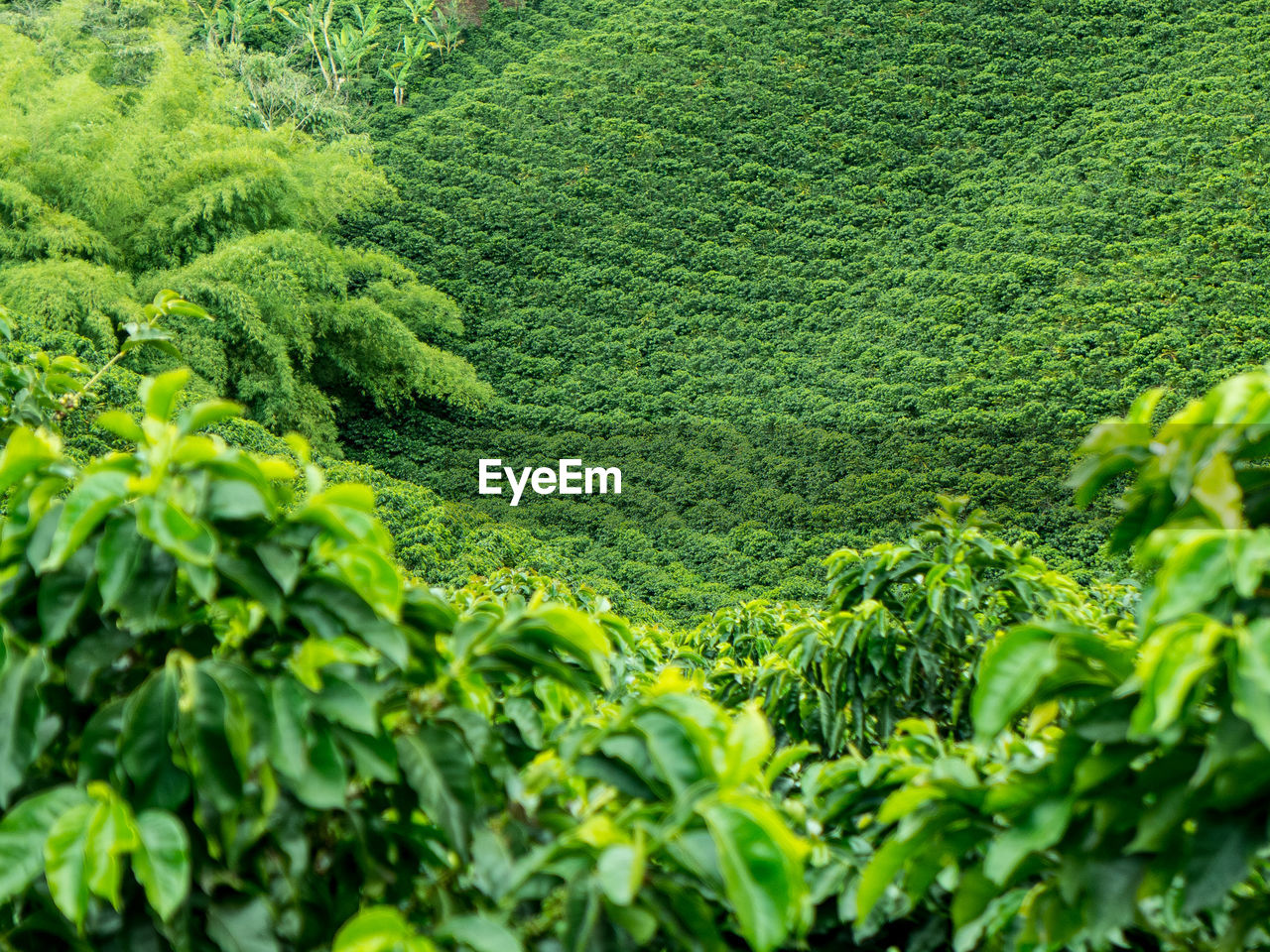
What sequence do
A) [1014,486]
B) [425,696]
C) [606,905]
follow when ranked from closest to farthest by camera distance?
[606,905] → [425,696] → [1014,486]

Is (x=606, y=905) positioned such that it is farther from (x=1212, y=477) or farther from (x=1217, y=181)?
(x=1217, y=181)

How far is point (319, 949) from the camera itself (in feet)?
2.48

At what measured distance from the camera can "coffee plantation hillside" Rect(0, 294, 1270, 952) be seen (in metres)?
0.63

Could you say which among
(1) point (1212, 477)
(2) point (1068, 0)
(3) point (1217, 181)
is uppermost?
(2) point (1068, 0)

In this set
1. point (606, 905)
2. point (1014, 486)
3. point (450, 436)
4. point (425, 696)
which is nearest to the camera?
point (606, 905)

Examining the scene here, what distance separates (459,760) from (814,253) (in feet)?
46.2

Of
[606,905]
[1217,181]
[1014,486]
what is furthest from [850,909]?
[1217,181]

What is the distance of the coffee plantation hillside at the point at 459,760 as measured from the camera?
634 millimetres

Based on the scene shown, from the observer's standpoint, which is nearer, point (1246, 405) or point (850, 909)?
point (1246, 405)

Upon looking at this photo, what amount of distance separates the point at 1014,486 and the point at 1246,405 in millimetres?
9165

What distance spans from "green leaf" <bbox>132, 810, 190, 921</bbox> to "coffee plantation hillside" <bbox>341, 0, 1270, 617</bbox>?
7.92 m

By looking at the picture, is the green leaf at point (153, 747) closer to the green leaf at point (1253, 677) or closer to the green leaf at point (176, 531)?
the green leaf at point (176, 531)

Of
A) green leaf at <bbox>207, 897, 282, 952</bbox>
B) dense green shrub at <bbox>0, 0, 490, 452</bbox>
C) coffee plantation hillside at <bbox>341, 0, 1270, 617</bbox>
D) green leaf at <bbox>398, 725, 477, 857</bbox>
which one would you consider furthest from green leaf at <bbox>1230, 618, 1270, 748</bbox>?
dense green shrub at <bbox>0, 0, 490, 452</bbox>

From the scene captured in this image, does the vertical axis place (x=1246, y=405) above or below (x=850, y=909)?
above
